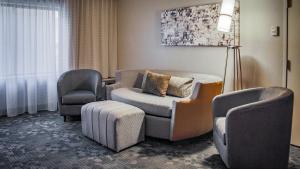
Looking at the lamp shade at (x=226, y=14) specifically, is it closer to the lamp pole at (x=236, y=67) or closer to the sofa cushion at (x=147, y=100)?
the lamp pole at (x=236, y=67)

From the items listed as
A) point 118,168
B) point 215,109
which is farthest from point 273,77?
point 118,168

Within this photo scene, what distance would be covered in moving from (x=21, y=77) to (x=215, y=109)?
344 centimetres

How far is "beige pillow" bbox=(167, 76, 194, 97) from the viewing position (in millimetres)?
4082

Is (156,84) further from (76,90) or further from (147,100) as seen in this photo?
(76,90)

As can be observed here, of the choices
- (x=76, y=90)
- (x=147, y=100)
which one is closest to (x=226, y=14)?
(x=147, y=100)

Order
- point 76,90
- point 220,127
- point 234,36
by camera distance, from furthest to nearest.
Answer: point 76,90
point 234,36
point 220,127

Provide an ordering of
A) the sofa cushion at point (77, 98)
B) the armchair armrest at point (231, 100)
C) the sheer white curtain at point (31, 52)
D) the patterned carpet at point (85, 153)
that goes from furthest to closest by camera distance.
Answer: the sheer white curtain at point (31, 52), the sofa cushion at point (77, 98), the armchair armrest at point (231, 100), the patterned carpet at point (85, 153)

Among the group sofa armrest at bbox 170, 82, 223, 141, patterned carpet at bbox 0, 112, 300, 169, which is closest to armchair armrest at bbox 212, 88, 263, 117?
sofa armrest at bbox 170, 82, 223, 141

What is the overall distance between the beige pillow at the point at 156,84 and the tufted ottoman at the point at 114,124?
656mm

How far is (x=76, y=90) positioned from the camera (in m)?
4.94

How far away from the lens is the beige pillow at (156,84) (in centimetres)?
416

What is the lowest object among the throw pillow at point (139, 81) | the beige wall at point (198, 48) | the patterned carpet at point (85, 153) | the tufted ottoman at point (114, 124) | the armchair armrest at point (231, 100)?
the patterned carpet at point (85, 153)

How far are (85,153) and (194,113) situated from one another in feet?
4.58

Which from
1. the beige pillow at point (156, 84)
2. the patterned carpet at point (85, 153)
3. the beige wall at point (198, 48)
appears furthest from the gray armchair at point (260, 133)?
the beige pillow at point (156, 84)
